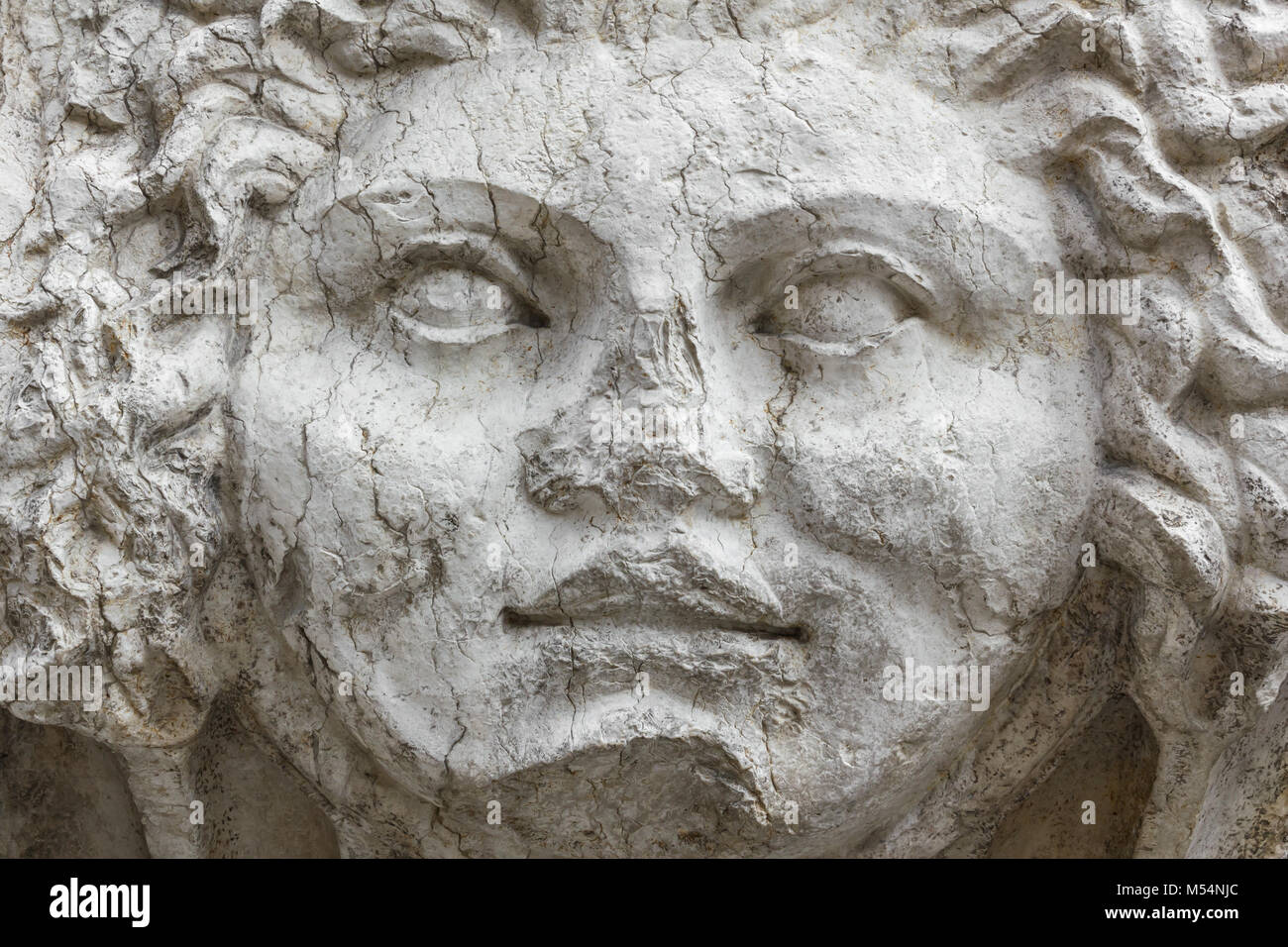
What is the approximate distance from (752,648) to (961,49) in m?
0.96

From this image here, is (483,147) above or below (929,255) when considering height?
above

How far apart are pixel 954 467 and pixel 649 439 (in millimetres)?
454

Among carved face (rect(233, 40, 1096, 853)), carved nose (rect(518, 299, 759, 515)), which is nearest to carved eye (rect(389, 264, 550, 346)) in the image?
carved face (rect(233, 40, 1096, 853))

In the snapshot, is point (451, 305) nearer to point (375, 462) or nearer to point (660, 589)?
point (375, 462)

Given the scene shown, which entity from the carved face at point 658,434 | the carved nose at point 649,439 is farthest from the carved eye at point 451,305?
the carved nose at point 649,439

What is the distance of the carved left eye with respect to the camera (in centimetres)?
216

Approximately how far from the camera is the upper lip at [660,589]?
81.9 inches

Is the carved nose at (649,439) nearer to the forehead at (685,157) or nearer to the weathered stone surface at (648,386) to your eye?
the weathered stone surface at (648,386)

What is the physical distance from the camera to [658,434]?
2064 millimetres

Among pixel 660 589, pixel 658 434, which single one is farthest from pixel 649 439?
pixel 660 589

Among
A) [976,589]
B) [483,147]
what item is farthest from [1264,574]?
[483,147]

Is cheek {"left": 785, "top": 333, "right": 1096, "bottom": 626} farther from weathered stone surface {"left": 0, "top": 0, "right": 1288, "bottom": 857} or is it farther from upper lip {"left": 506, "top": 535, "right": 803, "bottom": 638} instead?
upper lip {"left": 506, "top": 535, "right": 803, "bottom": 638}

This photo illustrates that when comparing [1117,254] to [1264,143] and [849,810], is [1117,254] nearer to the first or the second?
[1264,143]

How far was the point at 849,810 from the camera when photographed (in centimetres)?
221
